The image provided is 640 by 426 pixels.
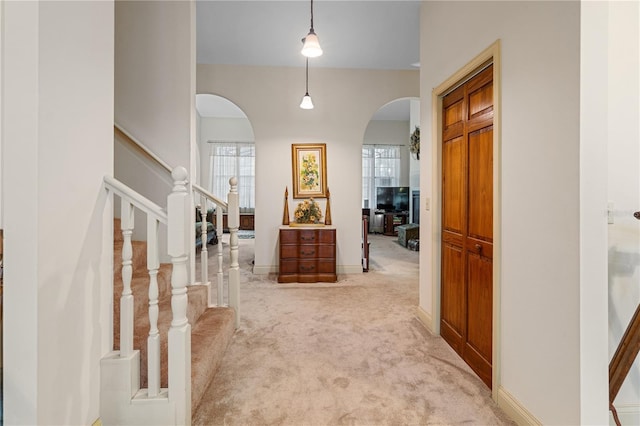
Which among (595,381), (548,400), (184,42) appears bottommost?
(548,400)

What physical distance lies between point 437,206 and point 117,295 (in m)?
2.36

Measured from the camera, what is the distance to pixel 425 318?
284 cm

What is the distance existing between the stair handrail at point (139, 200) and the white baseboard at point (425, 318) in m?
2.28

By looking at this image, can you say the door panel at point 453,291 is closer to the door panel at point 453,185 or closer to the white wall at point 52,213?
the door panel at point 453,185

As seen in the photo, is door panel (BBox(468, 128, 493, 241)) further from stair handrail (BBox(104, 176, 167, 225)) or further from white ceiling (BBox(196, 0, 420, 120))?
white ceiling (BBox(196, 0, 420, 120))

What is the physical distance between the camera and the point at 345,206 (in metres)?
4.82

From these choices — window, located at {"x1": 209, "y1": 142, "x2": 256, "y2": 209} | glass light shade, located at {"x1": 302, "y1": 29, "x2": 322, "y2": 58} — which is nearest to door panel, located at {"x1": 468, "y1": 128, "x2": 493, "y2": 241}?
glass light shade, located at {"x1": 302, "y1": 29, "x2": 322, "y2": 58}

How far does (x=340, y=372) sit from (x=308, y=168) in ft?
10.4

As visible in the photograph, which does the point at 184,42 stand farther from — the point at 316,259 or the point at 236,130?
the point at 236,130

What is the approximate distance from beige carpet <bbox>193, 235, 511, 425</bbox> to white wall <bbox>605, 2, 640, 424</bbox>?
695 mm

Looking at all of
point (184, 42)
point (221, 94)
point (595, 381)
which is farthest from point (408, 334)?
point (221, 94)

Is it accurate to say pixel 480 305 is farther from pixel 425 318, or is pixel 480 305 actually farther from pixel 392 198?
pixel 392 198

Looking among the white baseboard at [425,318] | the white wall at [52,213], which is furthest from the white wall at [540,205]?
the white wall at [52,213]

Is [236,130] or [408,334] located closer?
[408,334]
